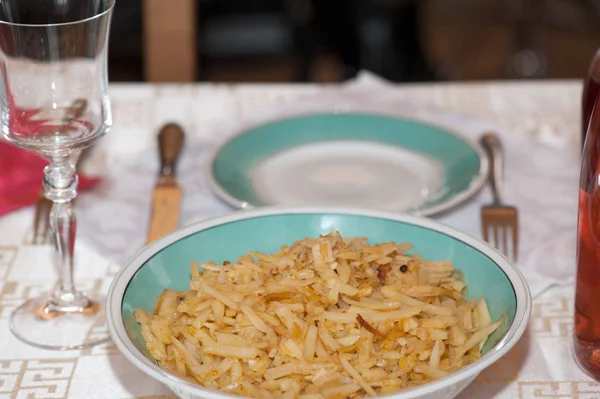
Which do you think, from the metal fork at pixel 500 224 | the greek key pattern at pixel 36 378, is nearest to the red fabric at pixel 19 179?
the greek key pattern at pixel 36 378

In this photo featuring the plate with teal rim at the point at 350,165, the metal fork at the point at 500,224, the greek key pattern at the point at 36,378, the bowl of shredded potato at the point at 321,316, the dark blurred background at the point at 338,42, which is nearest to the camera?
the bowl of shredded potato at the point at 321,316

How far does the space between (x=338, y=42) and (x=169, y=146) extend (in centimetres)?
180

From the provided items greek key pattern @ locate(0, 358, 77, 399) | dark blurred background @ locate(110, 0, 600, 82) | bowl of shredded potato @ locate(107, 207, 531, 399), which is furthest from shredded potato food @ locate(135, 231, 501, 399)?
dark blurred background @ locate(110, 0, 600, 82)

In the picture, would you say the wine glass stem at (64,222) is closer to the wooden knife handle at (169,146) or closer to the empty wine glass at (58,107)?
the empty wine glass at (58,107)

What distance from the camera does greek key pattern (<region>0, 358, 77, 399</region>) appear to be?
85cm

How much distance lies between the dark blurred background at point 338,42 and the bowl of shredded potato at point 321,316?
126 centimetres

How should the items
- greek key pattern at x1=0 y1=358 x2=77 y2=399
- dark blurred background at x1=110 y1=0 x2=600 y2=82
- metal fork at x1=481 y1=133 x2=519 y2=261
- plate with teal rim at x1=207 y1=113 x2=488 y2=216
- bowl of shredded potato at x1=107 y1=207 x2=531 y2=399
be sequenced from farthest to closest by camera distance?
dark blurred background at x1=110 y1=0 x2=600 y2=82 < plate with teal rim at x1=207 y1=113 x2=488 y2=216 < metal fork at x1=481 y1=133 x2=519 y2=261 < greek key pattern at x1=0 y1=358 x2=77 y2=399 < bowl of shredded potato at x1=107 y1=207 x2=531 y2=399

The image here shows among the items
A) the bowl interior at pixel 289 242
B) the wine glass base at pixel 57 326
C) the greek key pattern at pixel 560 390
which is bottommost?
the wine glass base at pixel 57 326

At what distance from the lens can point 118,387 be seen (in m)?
0.86

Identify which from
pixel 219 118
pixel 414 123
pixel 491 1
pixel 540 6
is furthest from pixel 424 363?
pixel 491 1

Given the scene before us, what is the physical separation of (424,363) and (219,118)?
31.8 inches

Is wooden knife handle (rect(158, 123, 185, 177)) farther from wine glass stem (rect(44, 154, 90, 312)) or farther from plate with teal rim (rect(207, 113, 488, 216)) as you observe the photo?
wine glass stem (rect(44, 154, 90, 312))

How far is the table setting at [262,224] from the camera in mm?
783

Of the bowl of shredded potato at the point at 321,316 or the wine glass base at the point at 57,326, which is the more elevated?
the bowl of shredded potato at the point at 321,316
